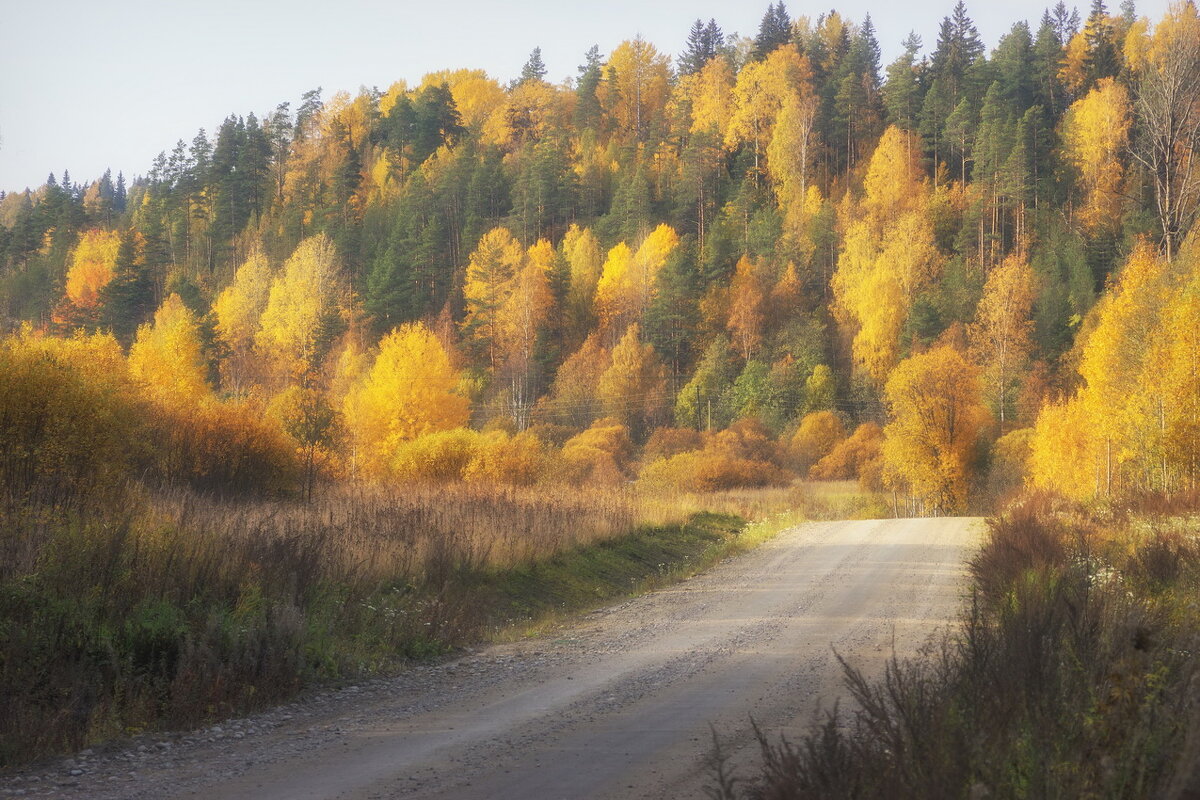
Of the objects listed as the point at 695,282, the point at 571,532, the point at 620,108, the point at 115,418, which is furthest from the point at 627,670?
the point at 620,108

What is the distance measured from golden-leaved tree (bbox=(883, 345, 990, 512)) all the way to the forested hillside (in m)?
0.17

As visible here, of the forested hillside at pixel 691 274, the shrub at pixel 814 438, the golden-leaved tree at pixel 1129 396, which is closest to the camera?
the golden-leaved tree at pixel 1129 396

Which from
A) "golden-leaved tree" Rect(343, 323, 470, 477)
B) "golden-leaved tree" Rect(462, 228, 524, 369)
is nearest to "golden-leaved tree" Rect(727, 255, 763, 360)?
"golden-leaved tree" Rect(462, 228, 524, 369)

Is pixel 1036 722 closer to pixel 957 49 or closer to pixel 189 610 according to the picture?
pixel 189 610

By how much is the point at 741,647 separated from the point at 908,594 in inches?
198

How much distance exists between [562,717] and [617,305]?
228ft

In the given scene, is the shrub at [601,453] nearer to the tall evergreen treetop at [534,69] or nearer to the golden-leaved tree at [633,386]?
the golden-leaved tree at [633,386]

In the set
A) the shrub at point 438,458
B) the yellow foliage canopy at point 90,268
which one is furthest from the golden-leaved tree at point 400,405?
the yellow foliage canopy at point 90,268

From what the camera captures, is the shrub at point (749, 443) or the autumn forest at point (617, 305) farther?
the shrub at point (749, 443)

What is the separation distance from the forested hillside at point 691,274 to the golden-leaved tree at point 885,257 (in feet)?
0.87

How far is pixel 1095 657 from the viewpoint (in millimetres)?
5859

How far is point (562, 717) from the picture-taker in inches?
309

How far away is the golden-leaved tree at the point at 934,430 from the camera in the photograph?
49406 millimetres

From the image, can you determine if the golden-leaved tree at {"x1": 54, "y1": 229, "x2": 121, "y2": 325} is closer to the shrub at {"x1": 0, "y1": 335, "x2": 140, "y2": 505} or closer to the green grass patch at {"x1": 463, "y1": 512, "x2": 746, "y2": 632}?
the green grass patch at {"x1": 463, "y1": 512, "x2": 746, "y2": 632}
